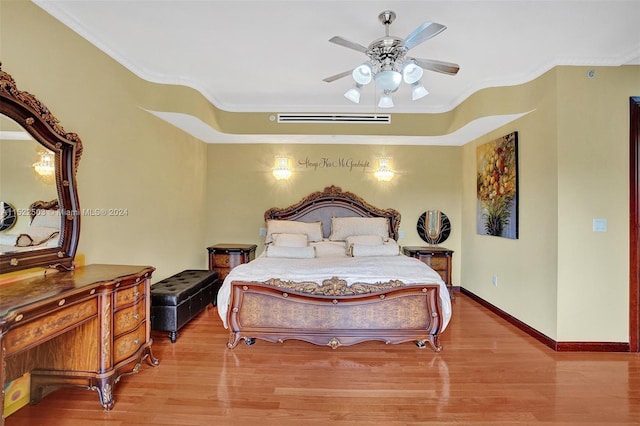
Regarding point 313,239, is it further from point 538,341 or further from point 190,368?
point 538,341

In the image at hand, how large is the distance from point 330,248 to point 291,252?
0.66 m

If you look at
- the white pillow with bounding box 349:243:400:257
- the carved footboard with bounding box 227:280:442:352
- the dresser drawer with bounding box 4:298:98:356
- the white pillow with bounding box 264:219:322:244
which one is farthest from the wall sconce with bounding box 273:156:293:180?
the dresser drawer with bounding box 4:298:98:356

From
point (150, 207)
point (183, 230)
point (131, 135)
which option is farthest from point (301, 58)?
point (183, 230)

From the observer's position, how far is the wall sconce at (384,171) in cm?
478

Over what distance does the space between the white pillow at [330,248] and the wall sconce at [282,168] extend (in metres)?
1.25

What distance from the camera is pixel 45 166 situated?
82.9 inches

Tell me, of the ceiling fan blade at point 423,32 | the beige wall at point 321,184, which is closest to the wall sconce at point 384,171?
the beige wall at point 321,184

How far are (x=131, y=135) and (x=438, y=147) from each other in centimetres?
428

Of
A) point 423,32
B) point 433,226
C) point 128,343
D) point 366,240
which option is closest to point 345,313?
point 366,240

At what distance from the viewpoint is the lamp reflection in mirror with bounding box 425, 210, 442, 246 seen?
477 cm

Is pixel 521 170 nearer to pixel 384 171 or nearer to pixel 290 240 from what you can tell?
pixel 384 171

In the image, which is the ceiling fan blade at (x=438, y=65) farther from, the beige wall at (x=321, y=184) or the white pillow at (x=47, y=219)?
the white pillow at (x=47, y=219)

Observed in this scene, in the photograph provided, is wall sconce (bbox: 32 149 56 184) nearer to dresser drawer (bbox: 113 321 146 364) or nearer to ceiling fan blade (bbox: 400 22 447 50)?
dresser drawer (bbox: 113 321 146 364)

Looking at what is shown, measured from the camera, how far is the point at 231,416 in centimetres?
189
